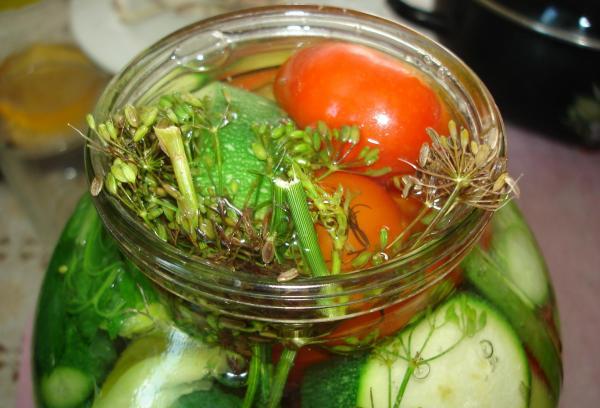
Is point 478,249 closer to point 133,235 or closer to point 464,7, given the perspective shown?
point 133,235

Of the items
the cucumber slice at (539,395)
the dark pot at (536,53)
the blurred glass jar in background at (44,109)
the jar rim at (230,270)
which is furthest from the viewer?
the blurred glass jar in background at (44,109)

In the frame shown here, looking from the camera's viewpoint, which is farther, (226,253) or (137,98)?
(137,98)

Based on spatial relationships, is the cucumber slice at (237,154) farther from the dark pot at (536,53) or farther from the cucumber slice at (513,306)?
the dark pot at (536,53)

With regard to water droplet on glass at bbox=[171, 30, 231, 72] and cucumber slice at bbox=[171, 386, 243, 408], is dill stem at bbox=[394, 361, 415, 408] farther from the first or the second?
water droplet on glass at bbox=[171, 30, 231, 72]

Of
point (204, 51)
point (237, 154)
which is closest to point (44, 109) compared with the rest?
point (204, 51)

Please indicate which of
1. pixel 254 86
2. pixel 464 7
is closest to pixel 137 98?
pixel 254 86

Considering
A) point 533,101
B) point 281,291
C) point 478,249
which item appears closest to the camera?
point 281,291

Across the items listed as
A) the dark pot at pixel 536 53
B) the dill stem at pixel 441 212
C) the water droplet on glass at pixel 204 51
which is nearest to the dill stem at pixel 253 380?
the dill stem at pixel 441 212
